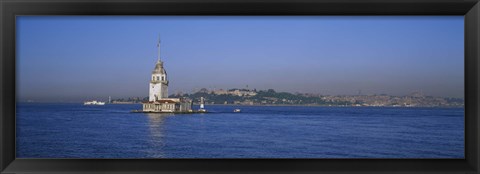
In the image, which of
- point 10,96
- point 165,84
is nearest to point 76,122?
point 165,84

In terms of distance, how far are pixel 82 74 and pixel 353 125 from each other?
10.6m

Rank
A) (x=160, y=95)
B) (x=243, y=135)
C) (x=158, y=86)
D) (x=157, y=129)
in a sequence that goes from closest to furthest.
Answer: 1. (x=158, y=86)
2. (x=160, y=95)
3. (x=157, y=129)
4. (x=243, y=135)

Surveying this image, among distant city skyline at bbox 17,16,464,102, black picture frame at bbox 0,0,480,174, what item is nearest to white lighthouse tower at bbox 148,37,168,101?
distant city skyline at bbox 17,16,464,102

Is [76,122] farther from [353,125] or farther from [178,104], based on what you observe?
[353,125]

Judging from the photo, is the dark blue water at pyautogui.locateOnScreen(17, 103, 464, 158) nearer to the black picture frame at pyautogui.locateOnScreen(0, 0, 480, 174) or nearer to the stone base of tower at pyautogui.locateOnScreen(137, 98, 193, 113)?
the stone base of tower at pyautogui.locateOnScreen(137, 98, 193, 113)

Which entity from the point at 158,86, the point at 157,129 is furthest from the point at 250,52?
the point at 158,86

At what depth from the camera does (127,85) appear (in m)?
14.8

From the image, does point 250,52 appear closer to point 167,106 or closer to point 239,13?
point 167,106

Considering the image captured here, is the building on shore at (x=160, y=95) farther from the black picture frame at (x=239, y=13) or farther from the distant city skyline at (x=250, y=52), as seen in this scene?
the black picture frame at (x=239, y=13)

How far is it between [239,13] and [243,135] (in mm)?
15267

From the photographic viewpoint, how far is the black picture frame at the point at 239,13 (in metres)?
1.52

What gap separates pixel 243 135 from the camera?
16.7 meters

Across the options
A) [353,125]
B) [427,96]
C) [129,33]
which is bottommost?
[353,125]

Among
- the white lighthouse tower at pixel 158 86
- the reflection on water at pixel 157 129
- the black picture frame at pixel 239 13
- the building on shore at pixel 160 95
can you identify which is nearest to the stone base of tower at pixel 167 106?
the building on shore at pixel 160 95
